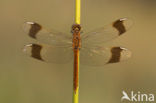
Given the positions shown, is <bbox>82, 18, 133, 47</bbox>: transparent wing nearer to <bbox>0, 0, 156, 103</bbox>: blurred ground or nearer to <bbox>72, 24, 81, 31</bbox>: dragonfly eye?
<bbox>72, 24, 81, 31</bbox>: dragonfly eye

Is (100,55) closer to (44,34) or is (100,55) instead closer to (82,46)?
(82,46)

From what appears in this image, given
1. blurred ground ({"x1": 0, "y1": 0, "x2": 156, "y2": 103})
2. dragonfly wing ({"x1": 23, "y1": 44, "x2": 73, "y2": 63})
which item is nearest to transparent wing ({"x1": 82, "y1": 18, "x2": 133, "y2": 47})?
dragonfly wing ({"x1": 23, "y1": 44, "x2": 73, "y2": 63})

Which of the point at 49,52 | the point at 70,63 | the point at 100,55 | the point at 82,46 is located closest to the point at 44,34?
the point at 49,52

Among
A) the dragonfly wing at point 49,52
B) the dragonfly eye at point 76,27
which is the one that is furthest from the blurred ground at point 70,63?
the dragonfly eye at point 76,27

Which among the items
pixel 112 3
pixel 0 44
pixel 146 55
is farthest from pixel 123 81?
pixel 0 44

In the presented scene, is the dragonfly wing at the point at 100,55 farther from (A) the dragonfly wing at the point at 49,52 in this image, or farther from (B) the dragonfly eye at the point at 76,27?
(B) the dragonfly eye at the point at 76,27
